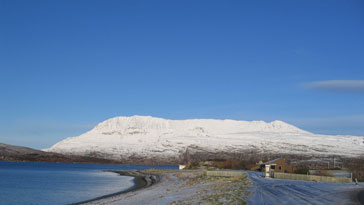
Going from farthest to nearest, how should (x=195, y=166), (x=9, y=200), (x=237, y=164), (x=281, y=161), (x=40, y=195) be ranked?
(x=195, y=166), (x=237, y=164), (x=281, y=161), (x=40, y=195), (x=9, y=200)

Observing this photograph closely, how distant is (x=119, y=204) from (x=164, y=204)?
20.6 ft

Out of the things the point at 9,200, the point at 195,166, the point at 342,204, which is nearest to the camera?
the point at 342,204

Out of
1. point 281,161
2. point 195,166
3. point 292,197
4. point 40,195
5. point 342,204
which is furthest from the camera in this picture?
point 195,166

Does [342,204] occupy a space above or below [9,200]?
above

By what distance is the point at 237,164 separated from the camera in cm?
12712

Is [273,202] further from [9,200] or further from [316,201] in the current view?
[9,200]

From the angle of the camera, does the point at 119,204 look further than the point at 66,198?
No

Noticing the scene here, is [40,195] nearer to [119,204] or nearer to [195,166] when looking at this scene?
[119,204]

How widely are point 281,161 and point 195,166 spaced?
4385cm

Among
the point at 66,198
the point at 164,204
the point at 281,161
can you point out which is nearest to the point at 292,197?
the point at 164,204

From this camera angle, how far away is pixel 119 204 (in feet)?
118

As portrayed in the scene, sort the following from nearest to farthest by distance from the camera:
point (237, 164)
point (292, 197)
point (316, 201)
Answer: point (316, 201) → point (292, 197) → point (237, 164)

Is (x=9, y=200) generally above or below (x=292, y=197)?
below

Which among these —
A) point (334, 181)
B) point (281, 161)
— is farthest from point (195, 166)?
point (334, 181)
